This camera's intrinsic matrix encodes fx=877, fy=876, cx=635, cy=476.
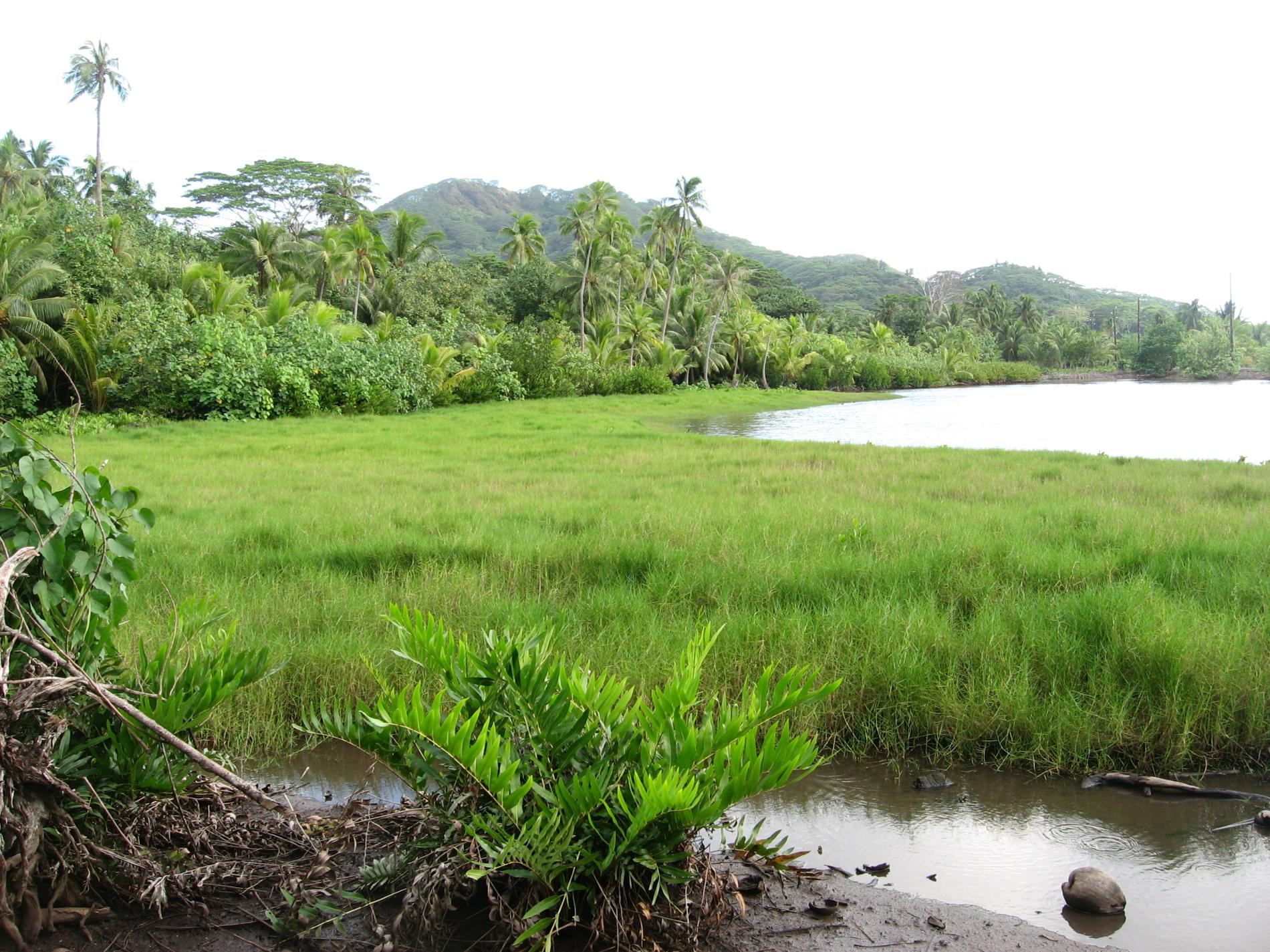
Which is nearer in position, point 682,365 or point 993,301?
point 682,365

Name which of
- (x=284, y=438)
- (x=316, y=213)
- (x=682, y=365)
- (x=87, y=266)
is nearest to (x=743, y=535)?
(x=284, y=438)

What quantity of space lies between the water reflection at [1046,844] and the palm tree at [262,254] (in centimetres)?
3657

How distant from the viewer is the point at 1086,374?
7644cm

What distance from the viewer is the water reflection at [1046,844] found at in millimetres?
2709

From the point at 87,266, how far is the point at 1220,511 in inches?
1032

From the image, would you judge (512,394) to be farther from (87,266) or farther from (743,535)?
(743,535)

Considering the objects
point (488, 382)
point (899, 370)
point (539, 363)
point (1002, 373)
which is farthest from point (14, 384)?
point (1002, 373)

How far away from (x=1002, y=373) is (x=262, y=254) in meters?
57.5

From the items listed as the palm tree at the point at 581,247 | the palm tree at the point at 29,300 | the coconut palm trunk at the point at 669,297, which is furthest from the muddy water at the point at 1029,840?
the coconut palm trunk at the point at 669,297

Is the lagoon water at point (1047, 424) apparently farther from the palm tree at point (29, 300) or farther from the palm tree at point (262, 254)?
the palm tree at point (262, 254)

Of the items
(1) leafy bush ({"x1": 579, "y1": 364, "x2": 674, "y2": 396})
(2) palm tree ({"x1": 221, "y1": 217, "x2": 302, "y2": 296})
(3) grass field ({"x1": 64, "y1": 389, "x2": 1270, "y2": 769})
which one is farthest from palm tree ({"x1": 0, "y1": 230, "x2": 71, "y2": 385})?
(1) leafy bush ({"x1": 579, "y1": 364, "x2": 674, "y2": 396})

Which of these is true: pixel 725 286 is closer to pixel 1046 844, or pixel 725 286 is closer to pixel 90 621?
pixel 1046 844

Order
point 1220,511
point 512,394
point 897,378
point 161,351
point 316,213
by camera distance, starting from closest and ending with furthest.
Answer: point 1220,511 → point 161,351 → point 512,394 → point 316,213 → point 897,378

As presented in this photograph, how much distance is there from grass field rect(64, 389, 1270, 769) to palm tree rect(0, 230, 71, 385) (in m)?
11.1
